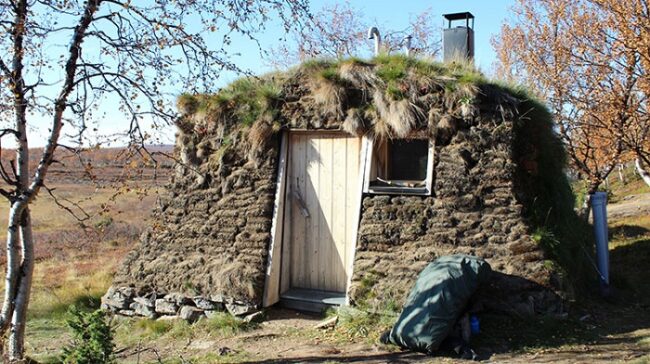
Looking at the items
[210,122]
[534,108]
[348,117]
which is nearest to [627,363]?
[534,108]

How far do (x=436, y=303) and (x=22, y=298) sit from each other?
14.0ft

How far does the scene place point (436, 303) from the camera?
6.19m

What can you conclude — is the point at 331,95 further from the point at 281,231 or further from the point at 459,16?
the point at 459,16

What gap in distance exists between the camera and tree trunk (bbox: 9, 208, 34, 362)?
6.18 meters

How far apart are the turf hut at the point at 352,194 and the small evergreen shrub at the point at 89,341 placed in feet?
5.20

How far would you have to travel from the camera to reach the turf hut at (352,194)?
289 inches

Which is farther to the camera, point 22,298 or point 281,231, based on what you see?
point 281,231

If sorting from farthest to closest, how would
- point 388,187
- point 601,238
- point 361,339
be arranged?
point 601,238 < point 388,187 < point 361,339

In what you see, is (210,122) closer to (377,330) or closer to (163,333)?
(163,333)

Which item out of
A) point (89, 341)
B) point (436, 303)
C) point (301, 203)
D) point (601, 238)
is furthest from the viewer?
point (601, 238)

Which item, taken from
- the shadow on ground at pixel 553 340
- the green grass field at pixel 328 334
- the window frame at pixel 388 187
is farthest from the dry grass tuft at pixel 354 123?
the shadow on ground at pixel 553 340

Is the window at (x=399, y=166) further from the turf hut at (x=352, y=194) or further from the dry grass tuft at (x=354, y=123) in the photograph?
the dry grass tuft at (x=354, y=123)

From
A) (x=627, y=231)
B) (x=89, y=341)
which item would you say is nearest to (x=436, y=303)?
(x=89, y=341)

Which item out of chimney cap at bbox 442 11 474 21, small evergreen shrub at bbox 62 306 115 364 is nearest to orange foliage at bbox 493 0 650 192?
chimney cap at bbox 442 11 474 21
